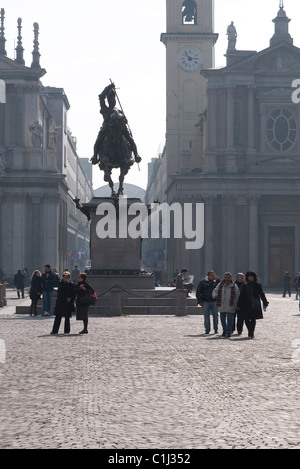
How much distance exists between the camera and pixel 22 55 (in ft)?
281

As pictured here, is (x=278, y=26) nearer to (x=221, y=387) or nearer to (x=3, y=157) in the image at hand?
(x=3, y=157)

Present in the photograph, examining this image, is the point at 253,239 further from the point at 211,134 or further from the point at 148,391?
the point at 148,391

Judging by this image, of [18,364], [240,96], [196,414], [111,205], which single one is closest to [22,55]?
[240,96]

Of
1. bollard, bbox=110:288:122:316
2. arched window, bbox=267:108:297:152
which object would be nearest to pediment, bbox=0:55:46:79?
arched window, bbox=267:108:297:152

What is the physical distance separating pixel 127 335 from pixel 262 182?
53120mm

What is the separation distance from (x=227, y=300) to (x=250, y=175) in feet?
172

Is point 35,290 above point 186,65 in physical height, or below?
A: below

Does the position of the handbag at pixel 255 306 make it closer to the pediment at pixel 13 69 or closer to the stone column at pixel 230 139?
the stone column at pixel 230 139

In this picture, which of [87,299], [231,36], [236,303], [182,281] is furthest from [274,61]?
[87,299]

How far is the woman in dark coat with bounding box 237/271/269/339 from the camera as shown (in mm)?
24812

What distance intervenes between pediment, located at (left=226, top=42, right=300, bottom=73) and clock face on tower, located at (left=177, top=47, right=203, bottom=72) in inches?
873

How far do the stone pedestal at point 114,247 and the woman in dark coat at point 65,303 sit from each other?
10547 mm

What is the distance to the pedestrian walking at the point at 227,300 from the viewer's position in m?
24.8

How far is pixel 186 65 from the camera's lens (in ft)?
325
